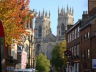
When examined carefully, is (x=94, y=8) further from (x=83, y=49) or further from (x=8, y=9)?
(x=8, y=9)

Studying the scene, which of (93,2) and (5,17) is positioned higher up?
(93,2)

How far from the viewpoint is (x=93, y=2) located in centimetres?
6975

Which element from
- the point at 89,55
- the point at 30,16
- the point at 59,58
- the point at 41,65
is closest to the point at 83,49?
the point at 89,55

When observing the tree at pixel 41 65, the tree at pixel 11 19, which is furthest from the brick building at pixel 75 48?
the tree at pixel 41 65

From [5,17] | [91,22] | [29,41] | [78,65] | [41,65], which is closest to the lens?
[5,17]

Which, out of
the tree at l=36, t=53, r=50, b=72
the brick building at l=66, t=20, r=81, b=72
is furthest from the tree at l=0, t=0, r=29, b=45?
the tree at l=36, t=53, r=50, b=72

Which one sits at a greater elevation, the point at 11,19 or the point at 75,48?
the point at 11,19

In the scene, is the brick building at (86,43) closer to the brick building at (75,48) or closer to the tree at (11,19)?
the brick building at (75,48)

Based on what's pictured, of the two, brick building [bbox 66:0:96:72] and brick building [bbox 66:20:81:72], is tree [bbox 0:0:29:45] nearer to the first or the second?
brick building [bbox 66:0:96:72]

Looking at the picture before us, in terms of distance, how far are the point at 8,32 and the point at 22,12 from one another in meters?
3.87

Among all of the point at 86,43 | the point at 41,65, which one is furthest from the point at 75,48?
the point at 41,65

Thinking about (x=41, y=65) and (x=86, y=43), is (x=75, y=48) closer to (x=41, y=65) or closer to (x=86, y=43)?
(x=86, y=43)

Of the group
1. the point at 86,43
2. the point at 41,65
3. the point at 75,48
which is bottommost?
the point at 41,65

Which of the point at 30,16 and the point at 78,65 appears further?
the point at 78,65
